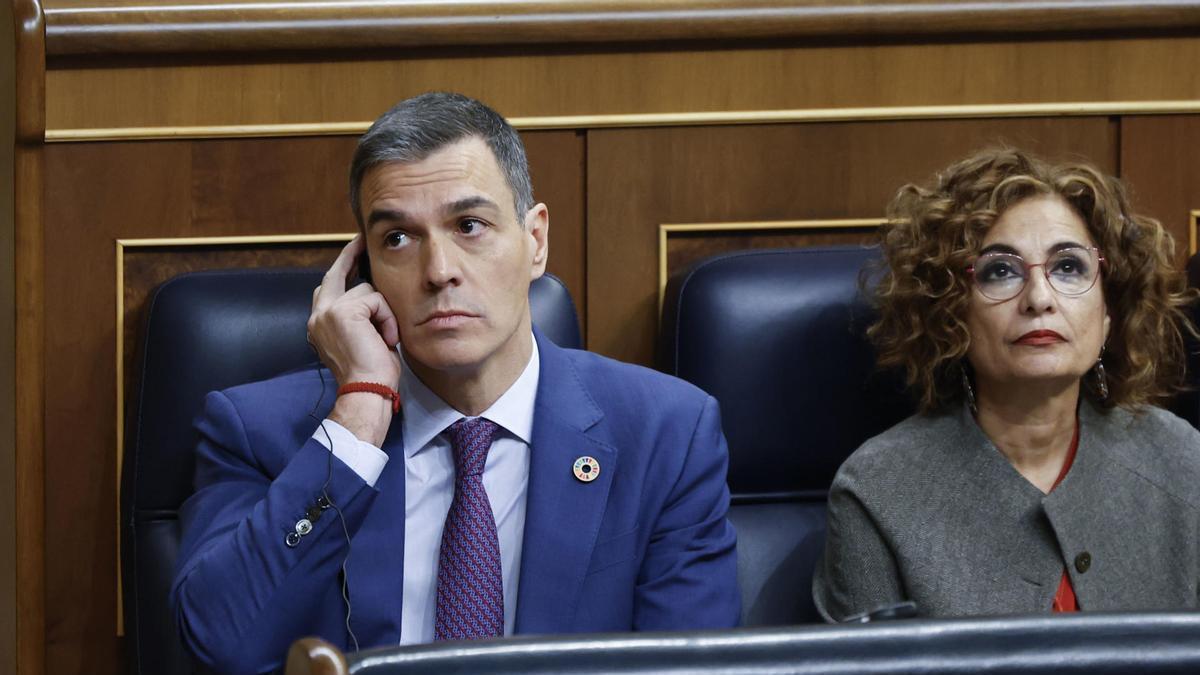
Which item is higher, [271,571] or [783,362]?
[783,362]

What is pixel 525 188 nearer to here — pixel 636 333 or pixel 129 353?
pixel 636 333

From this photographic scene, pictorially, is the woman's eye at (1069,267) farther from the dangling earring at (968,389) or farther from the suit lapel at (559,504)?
the suit lapel at (559,504)

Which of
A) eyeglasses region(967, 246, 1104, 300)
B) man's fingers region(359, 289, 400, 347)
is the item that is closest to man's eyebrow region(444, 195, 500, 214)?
man's fingers region(359, 289, 400, 347)

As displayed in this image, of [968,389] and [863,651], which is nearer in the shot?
[863,651]

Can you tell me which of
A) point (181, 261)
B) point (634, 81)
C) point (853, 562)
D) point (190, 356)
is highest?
point (634, 81)

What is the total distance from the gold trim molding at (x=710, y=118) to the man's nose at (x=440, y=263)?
44cm

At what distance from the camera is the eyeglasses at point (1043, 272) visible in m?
1.52

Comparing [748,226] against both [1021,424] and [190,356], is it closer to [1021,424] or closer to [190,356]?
[1021,424]

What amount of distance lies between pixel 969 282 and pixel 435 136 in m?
0.60

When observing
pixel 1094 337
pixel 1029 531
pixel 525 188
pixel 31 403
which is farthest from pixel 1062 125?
pixel 31 403

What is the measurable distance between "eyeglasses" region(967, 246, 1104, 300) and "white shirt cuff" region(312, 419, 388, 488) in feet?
2.20

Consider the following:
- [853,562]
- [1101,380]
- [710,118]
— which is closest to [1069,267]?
[1101,380]

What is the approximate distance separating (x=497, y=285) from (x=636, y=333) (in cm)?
47

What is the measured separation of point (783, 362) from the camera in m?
1.61
